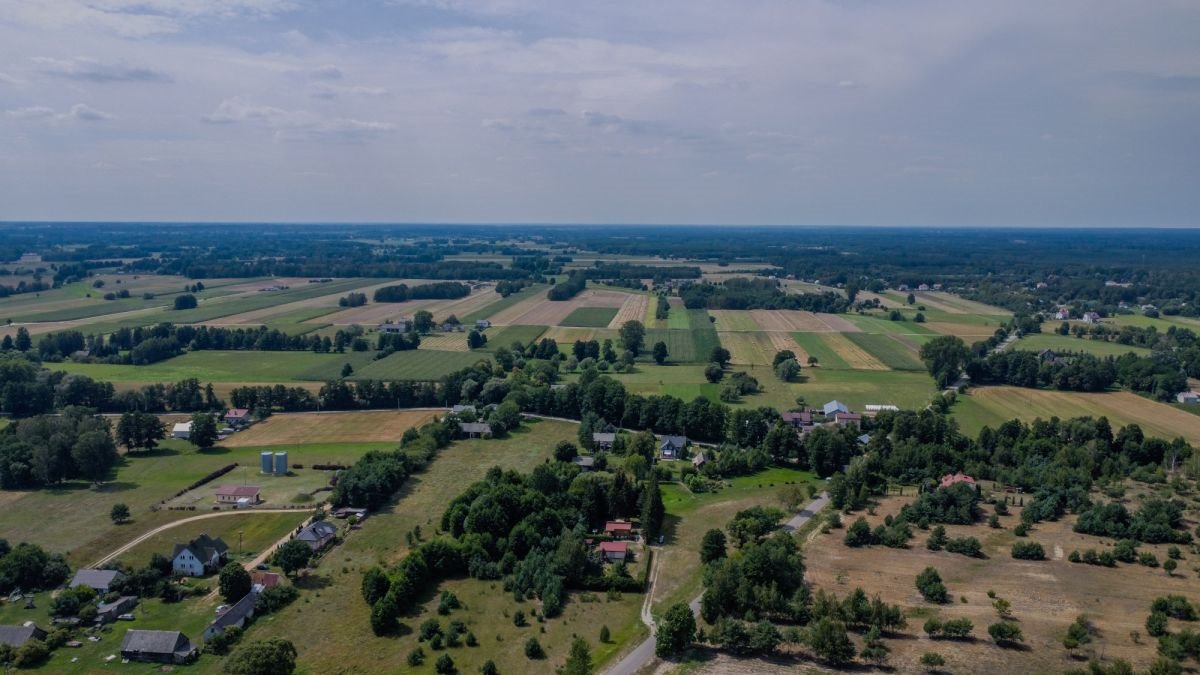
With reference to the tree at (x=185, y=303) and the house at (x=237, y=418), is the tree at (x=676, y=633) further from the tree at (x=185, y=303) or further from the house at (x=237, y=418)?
the tree at (x=185, y=303)

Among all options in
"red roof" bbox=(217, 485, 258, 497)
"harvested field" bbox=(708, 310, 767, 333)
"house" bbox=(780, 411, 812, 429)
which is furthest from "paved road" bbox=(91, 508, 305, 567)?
"harvested field" bbox=(708, 310, 767, 333)

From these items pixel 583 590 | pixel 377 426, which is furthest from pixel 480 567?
pixel 377 426

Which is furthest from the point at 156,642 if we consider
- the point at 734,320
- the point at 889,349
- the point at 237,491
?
the point at 734,320

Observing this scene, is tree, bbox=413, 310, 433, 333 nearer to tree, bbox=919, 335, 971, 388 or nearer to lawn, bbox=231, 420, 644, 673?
lawn, bbox=231, 420, 644, 673

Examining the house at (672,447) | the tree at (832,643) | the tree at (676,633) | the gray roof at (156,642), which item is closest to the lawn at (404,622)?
the gray roof at (156,642)

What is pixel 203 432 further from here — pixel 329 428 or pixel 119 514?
pixel 119 514

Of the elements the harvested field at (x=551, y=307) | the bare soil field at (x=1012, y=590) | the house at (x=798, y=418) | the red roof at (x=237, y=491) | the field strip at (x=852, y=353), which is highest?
the harvested field at (x=551, y=307)

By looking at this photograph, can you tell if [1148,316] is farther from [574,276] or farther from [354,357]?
[354,357]
